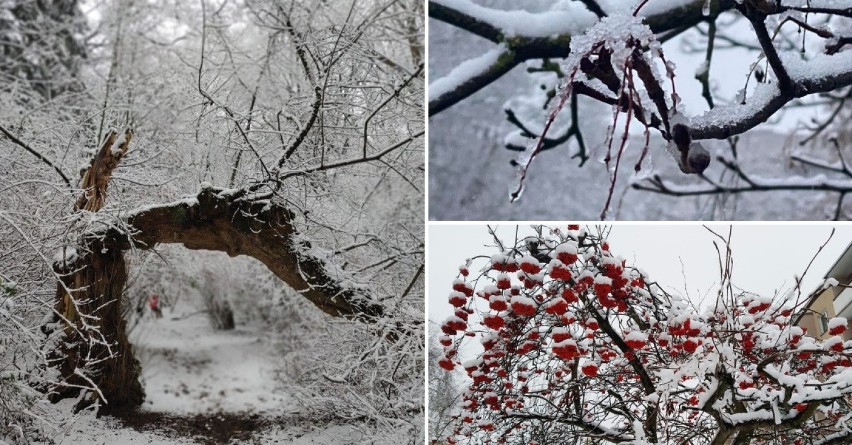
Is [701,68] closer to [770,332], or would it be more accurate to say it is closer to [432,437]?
[770,332]

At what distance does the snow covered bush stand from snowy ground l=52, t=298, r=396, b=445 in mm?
1060

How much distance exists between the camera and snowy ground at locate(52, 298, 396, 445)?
3771 millimetres

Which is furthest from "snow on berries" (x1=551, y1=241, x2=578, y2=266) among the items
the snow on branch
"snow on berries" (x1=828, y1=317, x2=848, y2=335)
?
the snow on branch

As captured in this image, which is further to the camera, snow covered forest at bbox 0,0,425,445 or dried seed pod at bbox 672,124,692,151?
snow covered forest at bbox 0,0,425,445

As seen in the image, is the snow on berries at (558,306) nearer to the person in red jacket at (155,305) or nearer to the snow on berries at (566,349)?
the snow on berries at (566,349)

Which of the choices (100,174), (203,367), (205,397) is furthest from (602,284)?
(203,367)

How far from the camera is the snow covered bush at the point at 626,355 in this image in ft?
6.17

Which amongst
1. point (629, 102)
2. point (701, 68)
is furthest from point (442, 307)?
point (629, 102)

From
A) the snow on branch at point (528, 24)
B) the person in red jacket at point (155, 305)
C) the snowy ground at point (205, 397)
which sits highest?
the person in red jacket at point (155, 305)

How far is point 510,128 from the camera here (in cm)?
200

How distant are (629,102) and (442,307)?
163 centimetres

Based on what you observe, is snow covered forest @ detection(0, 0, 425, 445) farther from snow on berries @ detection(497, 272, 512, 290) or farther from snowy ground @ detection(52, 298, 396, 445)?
snow on berries @ detection(497, 272, 512, 290)

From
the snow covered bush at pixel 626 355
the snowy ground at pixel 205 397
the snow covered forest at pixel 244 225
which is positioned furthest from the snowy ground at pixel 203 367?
the snow covered bush at pixel 626 355

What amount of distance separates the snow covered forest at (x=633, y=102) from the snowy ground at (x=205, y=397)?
5.75 feet
